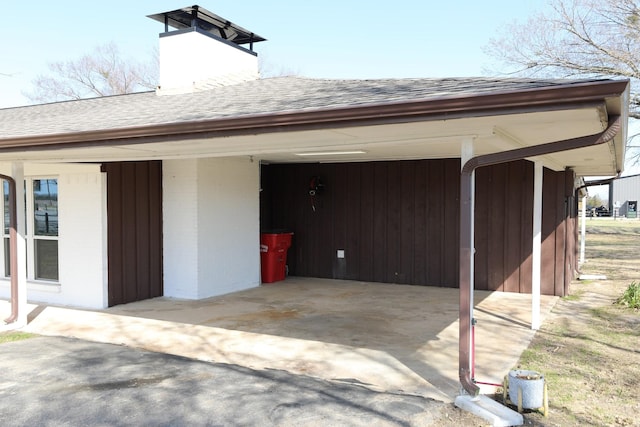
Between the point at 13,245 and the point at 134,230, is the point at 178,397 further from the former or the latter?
the point at 134,230

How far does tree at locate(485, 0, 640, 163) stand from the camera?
1302cm

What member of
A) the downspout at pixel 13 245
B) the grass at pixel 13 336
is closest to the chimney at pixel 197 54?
the downspout at pixel 13 245

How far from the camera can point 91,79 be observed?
2459cm

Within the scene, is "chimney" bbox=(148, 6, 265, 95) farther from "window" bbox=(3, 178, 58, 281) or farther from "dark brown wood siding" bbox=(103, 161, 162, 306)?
"window" bbox=(3, 178, 58, 281)

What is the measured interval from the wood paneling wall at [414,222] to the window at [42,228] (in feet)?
Result: 12.5

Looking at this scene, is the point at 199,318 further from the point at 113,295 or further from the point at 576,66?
the point at 576,66

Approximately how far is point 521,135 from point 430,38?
9.78 metres

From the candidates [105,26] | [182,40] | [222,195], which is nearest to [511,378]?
[222,195]

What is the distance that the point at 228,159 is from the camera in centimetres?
811

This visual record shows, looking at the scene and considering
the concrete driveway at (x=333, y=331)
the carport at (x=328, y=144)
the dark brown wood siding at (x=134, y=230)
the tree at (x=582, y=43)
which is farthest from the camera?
the tree at (x=582, y=43)

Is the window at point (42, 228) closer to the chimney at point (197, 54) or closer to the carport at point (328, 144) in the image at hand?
the carport at point (328, 144)

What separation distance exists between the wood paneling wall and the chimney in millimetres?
2079

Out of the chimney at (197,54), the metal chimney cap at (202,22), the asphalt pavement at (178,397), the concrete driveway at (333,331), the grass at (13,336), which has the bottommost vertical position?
the concrete driveway at (333,331)

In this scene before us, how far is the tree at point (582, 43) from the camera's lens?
513 inches
